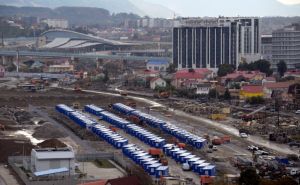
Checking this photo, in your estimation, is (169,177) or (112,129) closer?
(169,177)

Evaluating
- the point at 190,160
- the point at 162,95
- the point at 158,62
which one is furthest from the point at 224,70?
the point at 190,160

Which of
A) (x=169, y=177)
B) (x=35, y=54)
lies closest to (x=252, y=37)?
(x=35, y=54)

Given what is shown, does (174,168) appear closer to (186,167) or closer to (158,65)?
(186,167)

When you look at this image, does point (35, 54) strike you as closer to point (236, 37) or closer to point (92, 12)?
point (236, 37)

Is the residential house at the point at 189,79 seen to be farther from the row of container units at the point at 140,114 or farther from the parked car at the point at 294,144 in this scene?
the parked car at the point at 294,144

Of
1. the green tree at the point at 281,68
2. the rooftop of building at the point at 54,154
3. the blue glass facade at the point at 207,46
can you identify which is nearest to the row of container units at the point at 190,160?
the rooftop of building at the point at 54,154
